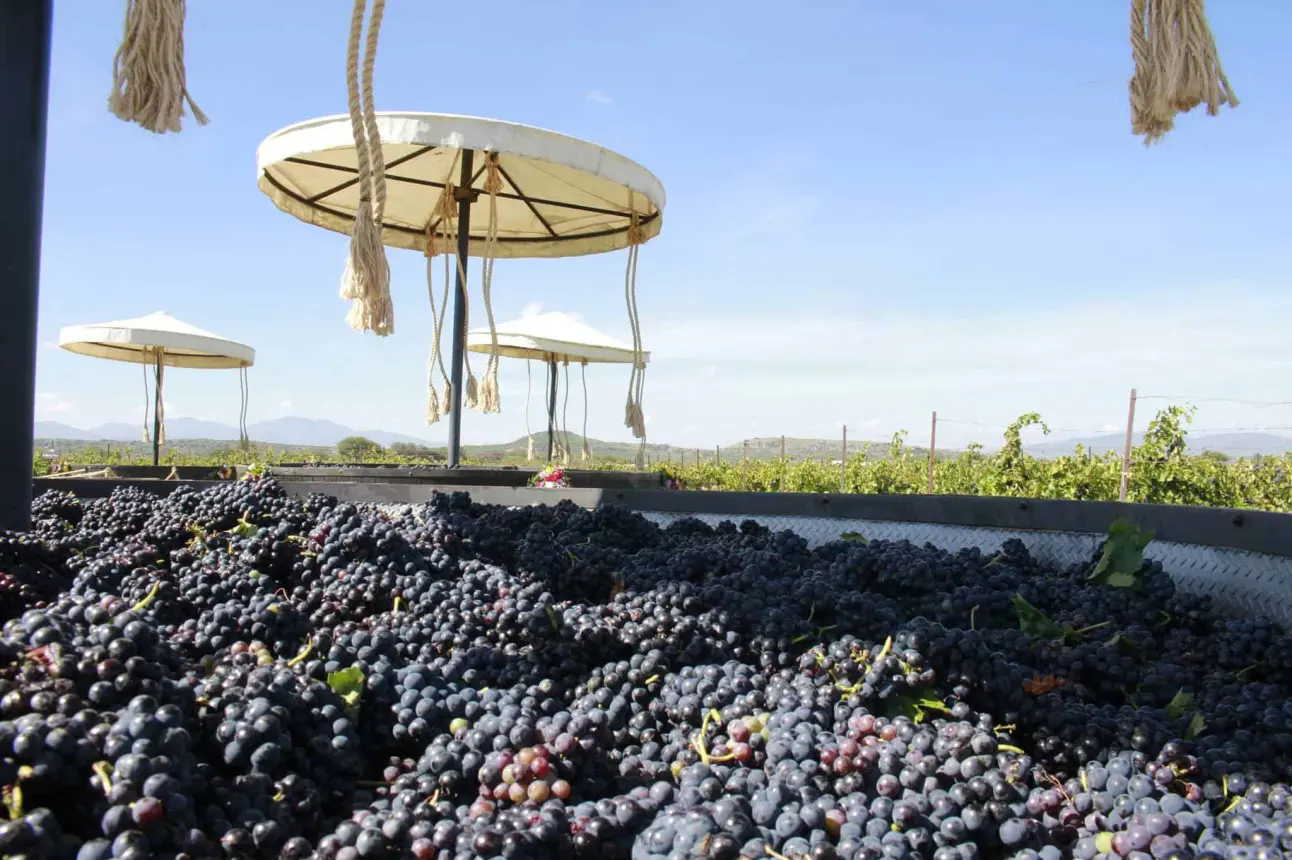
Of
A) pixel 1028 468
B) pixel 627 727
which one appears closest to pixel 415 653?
pixel 627 727

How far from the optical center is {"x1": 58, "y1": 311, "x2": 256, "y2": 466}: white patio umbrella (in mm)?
9070

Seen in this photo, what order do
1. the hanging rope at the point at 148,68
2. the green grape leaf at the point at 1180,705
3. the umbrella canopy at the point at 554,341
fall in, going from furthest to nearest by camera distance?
the umbrella canopy at the point at 554,341 < the hanging rope at the point at 148,68 < the green grape leaf at the point at 1180,705

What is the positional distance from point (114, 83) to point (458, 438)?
3408 millimetres

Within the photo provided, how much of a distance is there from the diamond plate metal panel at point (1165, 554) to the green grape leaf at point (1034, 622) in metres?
0.45

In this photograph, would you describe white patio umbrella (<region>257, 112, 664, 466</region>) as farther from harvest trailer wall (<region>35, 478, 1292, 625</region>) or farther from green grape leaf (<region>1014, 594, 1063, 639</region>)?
green grape leaf (<region>1014, 594, 1063, 639</region>)

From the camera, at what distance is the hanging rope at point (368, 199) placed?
159cm

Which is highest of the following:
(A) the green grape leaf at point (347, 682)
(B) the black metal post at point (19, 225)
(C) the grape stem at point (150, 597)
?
(B) the black metal post at point (19, 225)

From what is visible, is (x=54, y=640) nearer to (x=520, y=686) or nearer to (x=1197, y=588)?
(x=520, y=686)

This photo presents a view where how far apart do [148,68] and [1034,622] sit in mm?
2077

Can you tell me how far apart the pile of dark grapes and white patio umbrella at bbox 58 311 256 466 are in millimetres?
8722

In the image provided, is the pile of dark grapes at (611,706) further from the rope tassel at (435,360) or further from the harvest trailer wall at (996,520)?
the rope tassel at (435,360)

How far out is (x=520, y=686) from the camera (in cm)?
108

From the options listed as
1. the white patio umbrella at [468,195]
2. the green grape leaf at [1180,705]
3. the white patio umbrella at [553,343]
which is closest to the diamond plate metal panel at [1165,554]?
the green grape leaf at [1180,705]

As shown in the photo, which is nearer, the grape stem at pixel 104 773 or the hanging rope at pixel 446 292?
the grape stem at pixel 104 773
